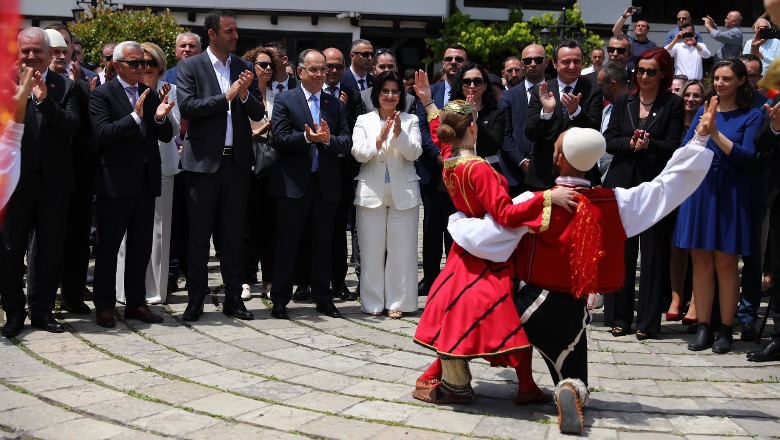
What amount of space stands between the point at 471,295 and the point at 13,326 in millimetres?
3740

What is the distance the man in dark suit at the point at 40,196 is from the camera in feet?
25.5

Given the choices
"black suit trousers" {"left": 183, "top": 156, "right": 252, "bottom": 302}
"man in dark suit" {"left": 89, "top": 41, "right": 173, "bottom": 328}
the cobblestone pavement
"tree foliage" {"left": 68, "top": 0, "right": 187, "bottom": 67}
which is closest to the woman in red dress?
the cobblestone pavement

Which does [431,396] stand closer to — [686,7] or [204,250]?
[204,250]

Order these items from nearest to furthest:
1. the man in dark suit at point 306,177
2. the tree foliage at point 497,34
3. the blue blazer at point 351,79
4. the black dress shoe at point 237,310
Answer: the black dress shoe at point 237,310 → the man in dark suit at point 306,177 → the blue blazer at point 351,79 → the tree foliage at point 497,34

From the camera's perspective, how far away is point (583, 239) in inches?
234

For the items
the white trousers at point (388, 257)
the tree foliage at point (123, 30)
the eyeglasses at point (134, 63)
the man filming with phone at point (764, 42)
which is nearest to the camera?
the eyeglasses at point (134, 63)

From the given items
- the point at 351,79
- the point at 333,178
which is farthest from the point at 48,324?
the point at 351,79

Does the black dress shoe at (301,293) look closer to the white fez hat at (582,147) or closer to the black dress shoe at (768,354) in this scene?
the black dress shoe at (768,354)

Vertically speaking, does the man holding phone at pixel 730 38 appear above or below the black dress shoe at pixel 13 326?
above

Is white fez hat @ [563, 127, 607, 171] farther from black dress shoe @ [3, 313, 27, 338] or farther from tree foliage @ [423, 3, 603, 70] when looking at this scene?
tree foliage @ [423, 3, 603, 70]

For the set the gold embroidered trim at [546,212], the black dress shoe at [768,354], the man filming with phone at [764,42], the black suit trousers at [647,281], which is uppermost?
the man filming with phone at [764,42]

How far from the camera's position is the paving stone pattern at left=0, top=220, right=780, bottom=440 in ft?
19.1

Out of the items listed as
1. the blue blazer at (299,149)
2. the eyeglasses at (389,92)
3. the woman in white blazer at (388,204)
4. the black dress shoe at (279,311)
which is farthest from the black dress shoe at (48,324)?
the eyeglasses at (389,92)

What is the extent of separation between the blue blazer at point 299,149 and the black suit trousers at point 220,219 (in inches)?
13.3
